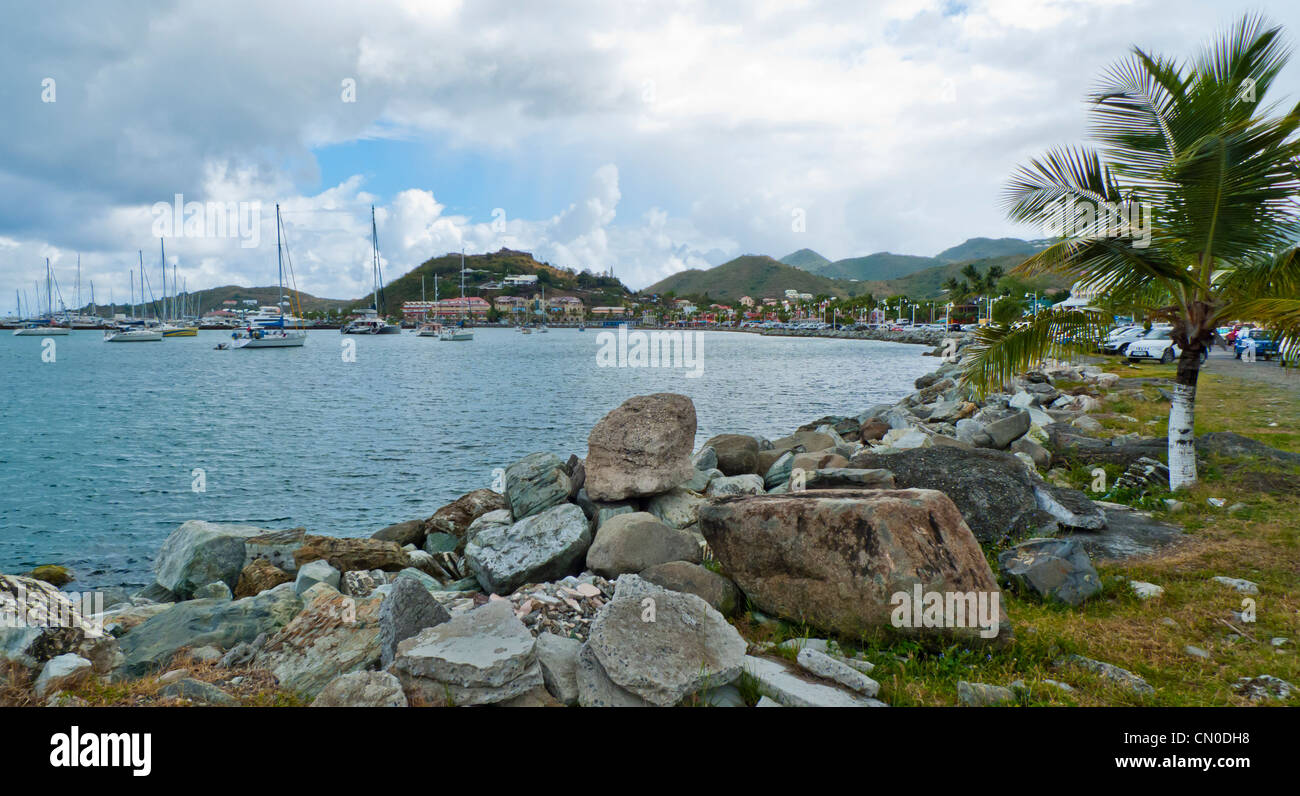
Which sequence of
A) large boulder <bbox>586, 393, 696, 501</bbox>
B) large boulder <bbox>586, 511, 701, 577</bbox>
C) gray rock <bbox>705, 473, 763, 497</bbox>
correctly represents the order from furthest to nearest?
gray rock <bbox>705, 473, 763, 497</bbox>, large boulder <bbox>586, 393, 696, 501</bbox>, large boulder <bbox>586, 511, 701, 577</bbox>

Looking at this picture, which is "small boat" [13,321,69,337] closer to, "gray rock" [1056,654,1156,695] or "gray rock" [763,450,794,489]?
"gray rock" [763,450,794,489]

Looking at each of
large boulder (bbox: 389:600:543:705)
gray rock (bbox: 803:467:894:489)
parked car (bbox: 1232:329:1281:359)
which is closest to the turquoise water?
gray rock (bbox: 803:467:894:489)

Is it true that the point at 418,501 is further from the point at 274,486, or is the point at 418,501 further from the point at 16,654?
the point at 16,654

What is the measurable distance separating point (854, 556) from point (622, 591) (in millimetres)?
2303

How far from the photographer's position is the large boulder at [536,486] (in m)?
13.3

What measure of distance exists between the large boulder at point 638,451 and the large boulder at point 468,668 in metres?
6.52

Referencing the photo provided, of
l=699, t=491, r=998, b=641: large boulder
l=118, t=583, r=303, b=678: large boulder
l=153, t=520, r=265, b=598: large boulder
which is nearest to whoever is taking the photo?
l=699, t=491, r=998, b=641: large boulder

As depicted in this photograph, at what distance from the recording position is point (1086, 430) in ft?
57.6

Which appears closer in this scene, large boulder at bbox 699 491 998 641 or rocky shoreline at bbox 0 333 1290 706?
rocky shoreline at bbox 0 333 1290 706

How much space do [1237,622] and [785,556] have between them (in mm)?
4585

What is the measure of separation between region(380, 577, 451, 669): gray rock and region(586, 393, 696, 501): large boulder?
579 cm

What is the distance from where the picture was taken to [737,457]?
18438mm

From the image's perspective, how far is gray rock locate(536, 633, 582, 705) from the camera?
5676mm
